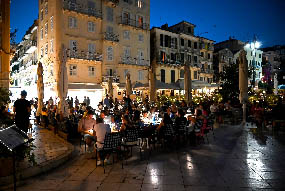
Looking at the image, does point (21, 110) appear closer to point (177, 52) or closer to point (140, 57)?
point (140, 57)

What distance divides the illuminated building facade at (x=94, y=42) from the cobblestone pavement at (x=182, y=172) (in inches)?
842

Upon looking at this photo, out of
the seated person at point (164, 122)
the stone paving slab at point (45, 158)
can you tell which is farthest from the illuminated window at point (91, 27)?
the seated person at point (164, 122)

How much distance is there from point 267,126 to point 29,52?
1451 inches

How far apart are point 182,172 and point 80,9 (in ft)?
88.7

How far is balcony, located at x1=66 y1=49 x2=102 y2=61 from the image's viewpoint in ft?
87.1

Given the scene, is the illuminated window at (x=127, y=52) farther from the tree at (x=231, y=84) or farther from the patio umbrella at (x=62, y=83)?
the patio umbrella at (x=62, y=83)

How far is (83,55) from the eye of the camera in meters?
27.7

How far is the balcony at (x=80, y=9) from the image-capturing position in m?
26.3

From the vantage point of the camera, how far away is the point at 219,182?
181 inches

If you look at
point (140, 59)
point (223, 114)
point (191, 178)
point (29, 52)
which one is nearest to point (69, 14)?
point (140, 59)

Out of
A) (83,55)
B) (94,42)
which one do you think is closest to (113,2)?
(94,42)

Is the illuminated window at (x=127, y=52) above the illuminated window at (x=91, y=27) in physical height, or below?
below

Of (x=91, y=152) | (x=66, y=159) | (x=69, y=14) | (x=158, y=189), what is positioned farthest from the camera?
(x=69, y=14)

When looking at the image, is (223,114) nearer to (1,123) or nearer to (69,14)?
(1,123)
